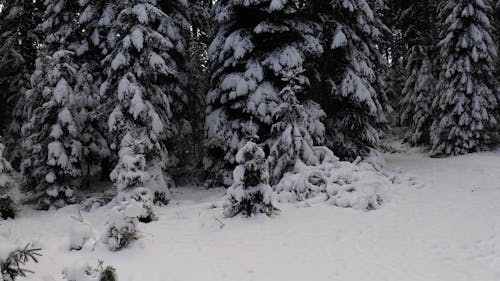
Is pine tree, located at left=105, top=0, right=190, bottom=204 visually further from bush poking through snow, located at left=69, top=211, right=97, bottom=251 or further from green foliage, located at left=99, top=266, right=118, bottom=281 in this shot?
green foliage, located at left=99, top=266, right=118, bottom=281

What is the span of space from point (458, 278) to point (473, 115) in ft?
49.5

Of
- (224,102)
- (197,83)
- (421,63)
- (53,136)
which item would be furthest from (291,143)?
(421,63)

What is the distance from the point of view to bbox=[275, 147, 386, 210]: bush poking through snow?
39.0 feet

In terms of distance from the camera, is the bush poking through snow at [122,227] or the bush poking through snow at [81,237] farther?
the bush poking through snow at [81,237]

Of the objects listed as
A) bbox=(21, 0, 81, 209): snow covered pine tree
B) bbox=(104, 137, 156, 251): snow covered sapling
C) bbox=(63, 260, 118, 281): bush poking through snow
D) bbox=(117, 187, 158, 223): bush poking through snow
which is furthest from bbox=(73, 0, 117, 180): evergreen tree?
bbox=(63, 260, 118, 281): bush poking through snow

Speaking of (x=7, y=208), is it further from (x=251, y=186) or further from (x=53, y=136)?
(x=251, y=186)

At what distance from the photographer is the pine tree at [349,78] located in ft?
55.6

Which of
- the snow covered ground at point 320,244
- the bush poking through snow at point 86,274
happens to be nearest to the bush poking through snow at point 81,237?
the snow covered ground at point 320,244

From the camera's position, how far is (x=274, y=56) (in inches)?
643

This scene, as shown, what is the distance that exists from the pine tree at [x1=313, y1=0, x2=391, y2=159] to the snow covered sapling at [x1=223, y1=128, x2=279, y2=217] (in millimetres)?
6892

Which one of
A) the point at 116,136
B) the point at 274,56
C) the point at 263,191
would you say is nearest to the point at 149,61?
the point at 116,136

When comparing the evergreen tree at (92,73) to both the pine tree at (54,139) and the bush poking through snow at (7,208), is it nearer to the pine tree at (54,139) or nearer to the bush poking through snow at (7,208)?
the pine tree at (54,139)

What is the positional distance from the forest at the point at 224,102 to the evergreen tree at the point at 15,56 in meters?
0.27

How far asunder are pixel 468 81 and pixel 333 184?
1149cm
